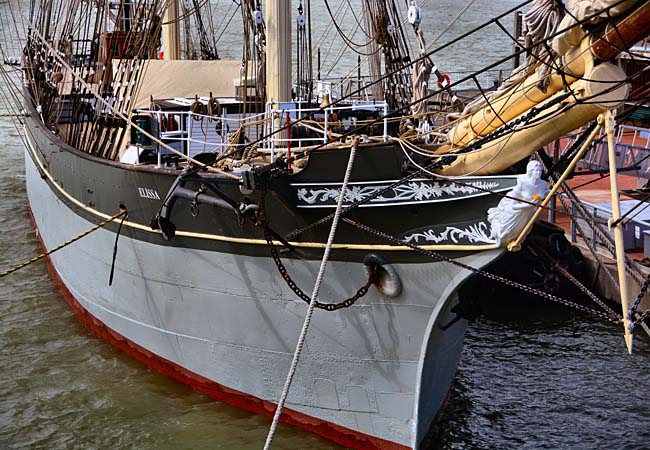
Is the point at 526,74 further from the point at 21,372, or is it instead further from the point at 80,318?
the point at 80,318

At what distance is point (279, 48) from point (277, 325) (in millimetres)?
3634

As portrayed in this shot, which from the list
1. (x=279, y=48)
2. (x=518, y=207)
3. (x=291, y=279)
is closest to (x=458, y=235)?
(x=518, y=207)

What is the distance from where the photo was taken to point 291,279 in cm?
1063

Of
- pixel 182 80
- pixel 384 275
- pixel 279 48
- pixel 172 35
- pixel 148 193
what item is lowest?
pixel 384 275

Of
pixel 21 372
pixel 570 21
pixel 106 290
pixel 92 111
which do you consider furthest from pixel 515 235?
pixel 92 111

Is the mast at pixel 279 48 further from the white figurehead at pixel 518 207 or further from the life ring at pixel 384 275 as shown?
the white figurehead at pixel 518 207

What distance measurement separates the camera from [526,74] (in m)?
8.98

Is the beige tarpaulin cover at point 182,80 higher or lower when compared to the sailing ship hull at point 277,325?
higher

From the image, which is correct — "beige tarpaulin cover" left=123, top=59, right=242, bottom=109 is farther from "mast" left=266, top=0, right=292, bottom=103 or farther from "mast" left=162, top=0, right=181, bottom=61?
"mast" left=162, top=0, right=181, bottom=61

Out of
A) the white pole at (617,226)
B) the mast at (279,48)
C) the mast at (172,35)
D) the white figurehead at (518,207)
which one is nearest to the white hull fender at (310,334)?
the white figurehead at (518,207)

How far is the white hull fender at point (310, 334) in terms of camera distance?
10375 millimetres

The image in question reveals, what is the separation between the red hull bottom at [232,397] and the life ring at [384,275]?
192 cm

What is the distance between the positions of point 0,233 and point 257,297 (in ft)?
41.0

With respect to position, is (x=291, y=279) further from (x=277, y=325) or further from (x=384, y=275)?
(x=384, y=275)
